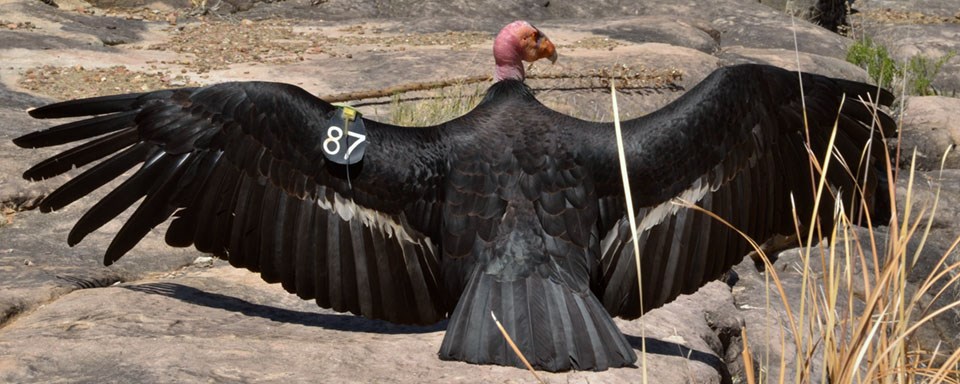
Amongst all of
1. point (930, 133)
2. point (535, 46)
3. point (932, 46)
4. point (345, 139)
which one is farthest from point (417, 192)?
point (932, 46)

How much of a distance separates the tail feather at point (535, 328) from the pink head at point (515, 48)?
3.99ft

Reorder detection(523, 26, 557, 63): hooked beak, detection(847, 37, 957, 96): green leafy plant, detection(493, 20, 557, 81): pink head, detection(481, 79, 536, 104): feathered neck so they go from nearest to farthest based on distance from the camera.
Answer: detection(481, 79, 536, 104): feathered neck → detection(493, 20, 557, 81): pink head → detection(523, 26, 557, 63): hooked beak → detection(847, 37, 957, 96): green leafy plant

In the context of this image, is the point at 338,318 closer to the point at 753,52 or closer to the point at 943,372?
the point at 943,372

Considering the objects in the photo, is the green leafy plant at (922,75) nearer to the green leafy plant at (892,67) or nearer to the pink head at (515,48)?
the green leafy plant at (892,67)

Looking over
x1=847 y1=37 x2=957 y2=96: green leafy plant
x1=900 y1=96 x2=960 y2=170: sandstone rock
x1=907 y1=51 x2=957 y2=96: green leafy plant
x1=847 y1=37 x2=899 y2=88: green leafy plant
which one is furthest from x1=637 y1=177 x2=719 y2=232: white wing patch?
x1=907 y1=51 x2=957 y2=96: green leafy plant

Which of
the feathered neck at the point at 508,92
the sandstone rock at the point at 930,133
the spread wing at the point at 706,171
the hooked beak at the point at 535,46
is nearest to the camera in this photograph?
the spread wing at the point at 706,171

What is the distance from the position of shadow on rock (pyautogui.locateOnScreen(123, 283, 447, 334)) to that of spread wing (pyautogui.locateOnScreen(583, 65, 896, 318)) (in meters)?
0.72

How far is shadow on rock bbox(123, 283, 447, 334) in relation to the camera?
4.20 m

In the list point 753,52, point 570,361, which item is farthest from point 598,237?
point 753,52

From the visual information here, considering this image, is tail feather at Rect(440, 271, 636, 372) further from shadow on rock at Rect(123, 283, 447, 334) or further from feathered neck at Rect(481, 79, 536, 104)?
feathered neck at Rect(481, 79, 536, 104)

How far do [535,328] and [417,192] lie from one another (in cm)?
67

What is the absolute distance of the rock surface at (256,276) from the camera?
3.63 meters

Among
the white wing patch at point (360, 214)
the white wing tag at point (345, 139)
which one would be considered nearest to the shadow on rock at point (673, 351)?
the white wing patch at point (360, 214)

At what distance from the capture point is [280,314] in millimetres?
4324
